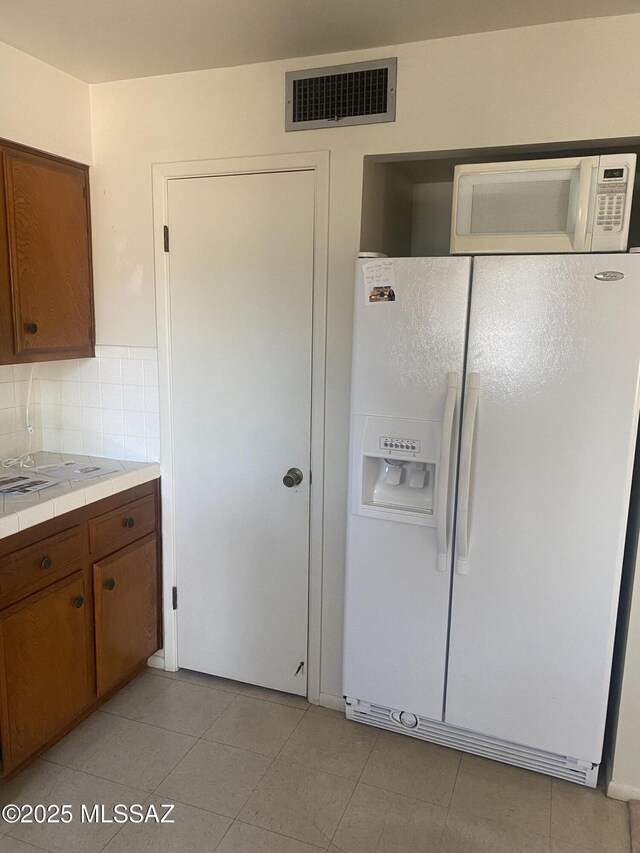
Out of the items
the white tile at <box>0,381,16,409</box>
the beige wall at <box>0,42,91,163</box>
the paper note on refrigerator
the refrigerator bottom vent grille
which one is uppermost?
the beige wall at <box>0,42,91,163</box>

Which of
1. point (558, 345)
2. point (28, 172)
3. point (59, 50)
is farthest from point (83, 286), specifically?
point (558, 345)

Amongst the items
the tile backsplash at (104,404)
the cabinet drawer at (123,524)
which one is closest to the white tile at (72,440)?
the tile backsplash at (104,404)

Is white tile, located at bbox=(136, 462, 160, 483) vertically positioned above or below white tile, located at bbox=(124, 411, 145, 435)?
below

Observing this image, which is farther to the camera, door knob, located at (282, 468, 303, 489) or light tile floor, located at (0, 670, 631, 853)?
door knob, located at (282, 468, 303, 489)

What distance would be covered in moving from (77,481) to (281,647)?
1.10 m

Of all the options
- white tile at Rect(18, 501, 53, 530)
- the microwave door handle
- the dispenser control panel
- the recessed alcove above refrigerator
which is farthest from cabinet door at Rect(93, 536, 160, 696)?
the microwave door handle

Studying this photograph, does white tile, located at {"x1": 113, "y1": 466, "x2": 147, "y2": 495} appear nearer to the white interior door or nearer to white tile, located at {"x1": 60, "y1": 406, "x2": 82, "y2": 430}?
the white interior door

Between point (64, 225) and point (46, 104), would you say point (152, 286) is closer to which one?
point (64, 225)

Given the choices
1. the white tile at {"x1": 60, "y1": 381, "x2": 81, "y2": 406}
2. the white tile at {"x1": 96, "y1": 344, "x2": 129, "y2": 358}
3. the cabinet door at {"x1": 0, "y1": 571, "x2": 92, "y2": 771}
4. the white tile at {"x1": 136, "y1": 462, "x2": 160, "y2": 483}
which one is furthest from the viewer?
the white tile at {"x1": 60, "y1": 381, "x2": 81, "y2": 406}

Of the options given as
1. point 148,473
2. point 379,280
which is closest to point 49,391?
point 148,473

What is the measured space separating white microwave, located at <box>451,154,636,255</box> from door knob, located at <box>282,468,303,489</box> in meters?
1.03

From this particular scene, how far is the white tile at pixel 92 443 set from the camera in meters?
2.87

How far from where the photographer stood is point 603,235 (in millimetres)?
1890

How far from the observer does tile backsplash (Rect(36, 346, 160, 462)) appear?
2746 mm
